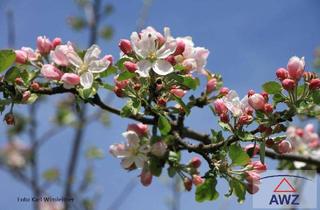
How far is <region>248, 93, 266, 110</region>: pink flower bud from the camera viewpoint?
5.11 feet

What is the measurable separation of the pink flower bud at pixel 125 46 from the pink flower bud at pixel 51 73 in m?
0.23

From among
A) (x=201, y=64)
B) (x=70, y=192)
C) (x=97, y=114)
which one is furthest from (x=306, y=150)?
(x=97, y=114)

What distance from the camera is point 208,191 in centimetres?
167

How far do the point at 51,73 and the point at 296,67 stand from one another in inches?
32.2

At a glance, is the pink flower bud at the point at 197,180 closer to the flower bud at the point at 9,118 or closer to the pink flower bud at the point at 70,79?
the pink flower bud at the point at 70,79

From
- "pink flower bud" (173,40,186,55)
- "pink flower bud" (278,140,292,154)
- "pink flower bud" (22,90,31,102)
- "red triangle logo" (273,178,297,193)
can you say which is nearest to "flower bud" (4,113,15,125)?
"pink flower bud" (22,90,31,102)

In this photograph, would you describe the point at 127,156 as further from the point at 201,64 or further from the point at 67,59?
the point at 201,64

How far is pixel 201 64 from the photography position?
1.94 meters

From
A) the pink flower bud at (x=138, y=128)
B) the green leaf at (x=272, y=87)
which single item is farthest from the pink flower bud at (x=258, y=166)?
the pink flower bud at (x=138, y=128)

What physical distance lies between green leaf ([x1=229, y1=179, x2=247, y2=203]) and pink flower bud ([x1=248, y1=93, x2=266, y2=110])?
0.86 ft

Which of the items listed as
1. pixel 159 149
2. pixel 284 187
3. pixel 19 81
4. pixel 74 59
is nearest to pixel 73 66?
pixel 74 59

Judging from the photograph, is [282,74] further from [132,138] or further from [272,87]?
[132,138]

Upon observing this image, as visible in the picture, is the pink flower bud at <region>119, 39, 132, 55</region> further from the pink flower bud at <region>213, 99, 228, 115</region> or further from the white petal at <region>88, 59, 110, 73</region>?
the pink flower bud at <region>213, 99, 228, 115</region>

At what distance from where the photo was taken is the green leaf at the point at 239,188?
1628 mm
